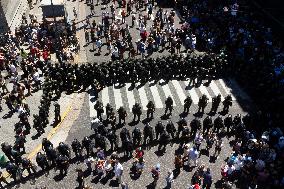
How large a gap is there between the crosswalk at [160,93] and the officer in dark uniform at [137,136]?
4.30 metres

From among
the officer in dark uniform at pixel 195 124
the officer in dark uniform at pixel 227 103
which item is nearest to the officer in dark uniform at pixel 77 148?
the officer in dark uniform at pixel 195 124

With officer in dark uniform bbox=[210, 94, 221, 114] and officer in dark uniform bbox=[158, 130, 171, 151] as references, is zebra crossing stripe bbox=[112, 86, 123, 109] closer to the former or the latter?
officer in dark uniform bbox=[158, 130, 171, 151]

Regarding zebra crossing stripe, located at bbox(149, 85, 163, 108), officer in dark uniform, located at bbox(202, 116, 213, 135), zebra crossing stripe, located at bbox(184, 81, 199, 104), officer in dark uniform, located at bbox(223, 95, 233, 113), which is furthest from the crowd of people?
zebra crossing stripe, located at bbox(184, 81, 199, 104)

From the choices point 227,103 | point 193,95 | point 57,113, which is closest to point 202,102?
point 227,103

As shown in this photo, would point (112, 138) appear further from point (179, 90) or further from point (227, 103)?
point (179, 90)

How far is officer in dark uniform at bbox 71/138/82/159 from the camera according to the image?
22.8 m

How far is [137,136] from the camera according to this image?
A: 23.9 meters

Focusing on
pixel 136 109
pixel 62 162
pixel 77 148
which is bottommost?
pixel 62 162

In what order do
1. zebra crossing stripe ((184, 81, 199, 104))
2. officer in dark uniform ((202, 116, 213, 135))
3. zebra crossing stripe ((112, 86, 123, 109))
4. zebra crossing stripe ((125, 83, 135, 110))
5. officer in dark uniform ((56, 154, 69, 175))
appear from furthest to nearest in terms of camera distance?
zebra crossing stripe ((184, 81, 199, 104)), zebra crossing stripe ((125, 83, 135, 110)), zebra crossing stripe ((112, 86, 123, 109)), officer in dark uniform ((202, 116, 213, 135)), officer in dark uniform ((56, 154, 69, 175))

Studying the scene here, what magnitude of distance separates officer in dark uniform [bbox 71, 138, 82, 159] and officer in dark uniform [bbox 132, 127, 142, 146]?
315cm

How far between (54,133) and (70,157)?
3.17 m

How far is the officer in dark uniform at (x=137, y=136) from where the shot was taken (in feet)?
77.6

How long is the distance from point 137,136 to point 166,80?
9024mm

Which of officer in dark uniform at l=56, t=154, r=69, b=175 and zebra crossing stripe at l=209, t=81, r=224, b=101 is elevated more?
zebra crossing stripe at l=209, t=81, r=224, b=101
